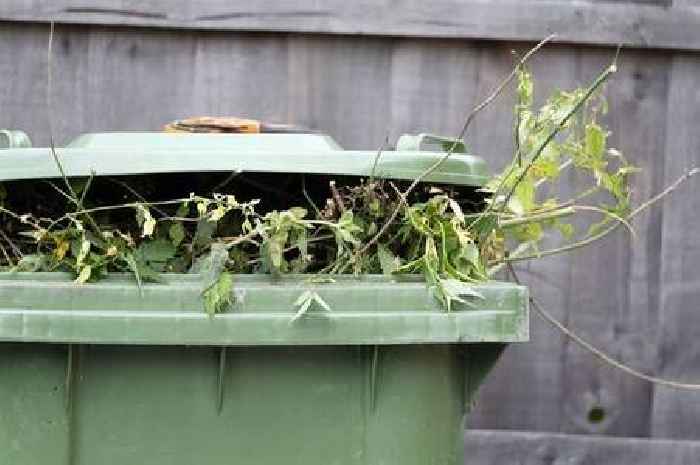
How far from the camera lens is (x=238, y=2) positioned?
10.6ft

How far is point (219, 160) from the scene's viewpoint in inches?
72.1

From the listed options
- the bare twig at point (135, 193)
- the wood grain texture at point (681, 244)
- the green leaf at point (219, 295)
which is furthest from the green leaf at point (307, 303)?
the wood grain texture at point (681, 244)

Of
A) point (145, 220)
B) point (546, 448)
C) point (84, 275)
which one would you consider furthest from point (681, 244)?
point (84, 275)

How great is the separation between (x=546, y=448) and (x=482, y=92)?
1176 millimetres

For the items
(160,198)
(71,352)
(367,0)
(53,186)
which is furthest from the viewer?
(367,0)

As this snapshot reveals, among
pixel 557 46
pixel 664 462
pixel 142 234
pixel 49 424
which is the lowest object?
pixel 664 462

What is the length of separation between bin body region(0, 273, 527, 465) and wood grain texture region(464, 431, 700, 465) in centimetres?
149

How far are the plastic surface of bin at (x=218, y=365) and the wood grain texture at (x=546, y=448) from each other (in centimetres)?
149

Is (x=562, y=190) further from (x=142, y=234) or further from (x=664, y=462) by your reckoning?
(x=142, y=234)

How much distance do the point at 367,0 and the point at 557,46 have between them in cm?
64

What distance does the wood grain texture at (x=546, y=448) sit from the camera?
3.30 meters

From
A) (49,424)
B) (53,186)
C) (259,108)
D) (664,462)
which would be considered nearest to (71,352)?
(49,424)

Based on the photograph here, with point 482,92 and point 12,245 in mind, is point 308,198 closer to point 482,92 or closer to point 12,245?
point 12,245

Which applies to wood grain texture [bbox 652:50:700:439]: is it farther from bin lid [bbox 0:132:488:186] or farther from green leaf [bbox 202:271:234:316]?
green leaf [bbox 202:271:234:316]
